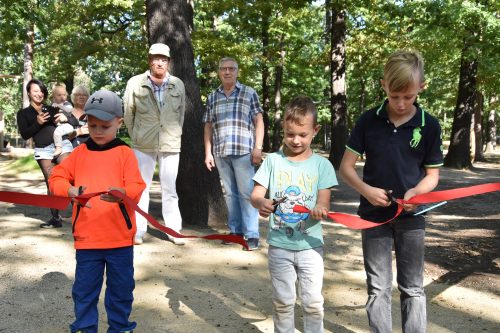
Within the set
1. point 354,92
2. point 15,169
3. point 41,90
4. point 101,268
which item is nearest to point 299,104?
point 101,268

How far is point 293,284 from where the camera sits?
3025 millimetres

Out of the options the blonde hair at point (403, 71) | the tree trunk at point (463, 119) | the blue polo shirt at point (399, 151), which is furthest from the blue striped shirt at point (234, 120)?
the tree trunk at point (463, 119)

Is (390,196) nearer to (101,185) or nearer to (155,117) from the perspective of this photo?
(101,185)

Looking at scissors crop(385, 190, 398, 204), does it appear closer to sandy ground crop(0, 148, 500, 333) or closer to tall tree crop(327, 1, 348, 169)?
sandy ground crop(0, 148, 500, 333)

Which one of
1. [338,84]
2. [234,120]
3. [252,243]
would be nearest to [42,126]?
[234,120]

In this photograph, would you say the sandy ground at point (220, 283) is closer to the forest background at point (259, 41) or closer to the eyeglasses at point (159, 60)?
the forest background at point (259, 41)

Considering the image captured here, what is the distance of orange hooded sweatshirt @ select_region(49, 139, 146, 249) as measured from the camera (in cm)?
305

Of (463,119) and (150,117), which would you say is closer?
(150,117)

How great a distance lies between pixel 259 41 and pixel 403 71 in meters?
25.2

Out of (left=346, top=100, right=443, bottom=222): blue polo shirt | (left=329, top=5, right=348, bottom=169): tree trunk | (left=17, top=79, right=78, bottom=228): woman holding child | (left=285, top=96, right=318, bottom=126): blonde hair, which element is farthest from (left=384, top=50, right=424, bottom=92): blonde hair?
(left=329, top=5, right=348, bottom=169): tree trunk

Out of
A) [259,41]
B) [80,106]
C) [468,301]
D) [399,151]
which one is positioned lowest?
[468,301]

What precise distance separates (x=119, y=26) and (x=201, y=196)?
15.0 metres

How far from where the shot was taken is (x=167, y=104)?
18.6 ft

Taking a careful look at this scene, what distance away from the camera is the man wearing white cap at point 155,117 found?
18.4 feet
